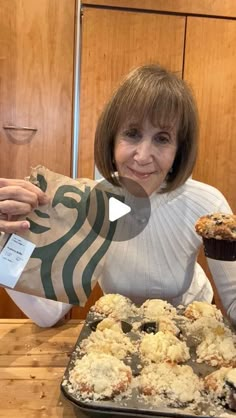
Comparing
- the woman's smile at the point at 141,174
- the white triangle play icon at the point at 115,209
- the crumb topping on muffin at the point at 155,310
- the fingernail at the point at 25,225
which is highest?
the woman's smile at the point at 141,174

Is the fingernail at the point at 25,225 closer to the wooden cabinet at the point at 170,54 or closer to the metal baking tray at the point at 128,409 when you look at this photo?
the metal baking tray at the point at 128,409

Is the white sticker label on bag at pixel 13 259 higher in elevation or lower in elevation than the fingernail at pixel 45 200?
lower

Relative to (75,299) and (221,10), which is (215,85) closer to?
(221,10)

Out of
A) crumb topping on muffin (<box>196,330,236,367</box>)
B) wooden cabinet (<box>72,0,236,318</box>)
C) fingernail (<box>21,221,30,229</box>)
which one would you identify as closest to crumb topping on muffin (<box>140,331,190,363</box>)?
crumb topping on muffin (<box>196,330,236,367</box>)

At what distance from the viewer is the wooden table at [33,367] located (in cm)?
78

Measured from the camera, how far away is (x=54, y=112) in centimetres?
227

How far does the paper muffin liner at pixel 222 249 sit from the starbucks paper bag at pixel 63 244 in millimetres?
257

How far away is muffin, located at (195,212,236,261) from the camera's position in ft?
3.28

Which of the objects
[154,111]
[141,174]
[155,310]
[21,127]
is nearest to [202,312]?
[155,310]

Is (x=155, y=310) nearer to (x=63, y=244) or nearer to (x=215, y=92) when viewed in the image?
(x=63, y=244)

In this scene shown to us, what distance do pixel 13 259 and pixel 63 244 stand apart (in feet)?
0.39
